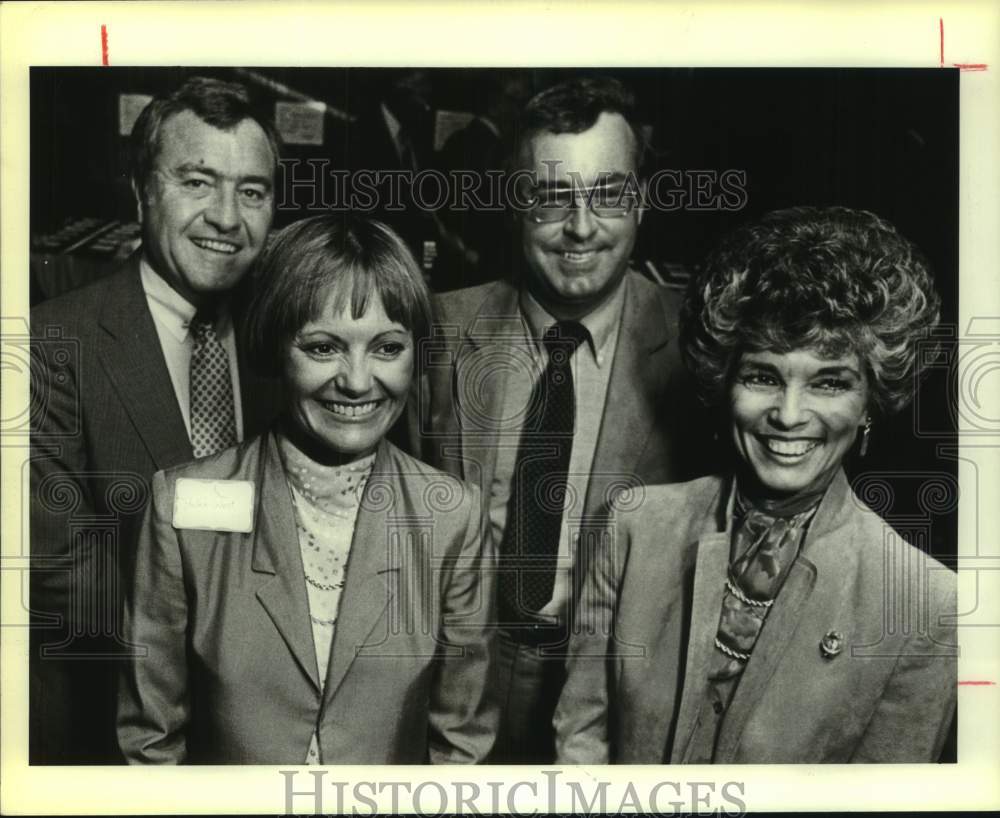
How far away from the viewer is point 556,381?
9.67 ft

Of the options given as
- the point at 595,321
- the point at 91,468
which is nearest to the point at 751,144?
the point at 595,321

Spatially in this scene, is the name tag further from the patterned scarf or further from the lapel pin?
the lapel pin

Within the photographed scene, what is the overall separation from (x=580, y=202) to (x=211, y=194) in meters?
0.90

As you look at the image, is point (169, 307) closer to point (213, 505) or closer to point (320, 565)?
point (213, 505)

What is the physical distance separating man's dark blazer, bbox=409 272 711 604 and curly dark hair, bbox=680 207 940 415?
0.07 metres

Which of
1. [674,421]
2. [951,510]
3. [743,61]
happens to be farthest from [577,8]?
[951,510]

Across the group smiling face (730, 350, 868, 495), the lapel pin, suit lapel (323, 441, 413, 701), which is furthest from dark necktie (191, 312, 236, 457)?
the lapel pin

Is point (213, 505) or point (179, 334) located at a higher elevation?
point (179, 334)

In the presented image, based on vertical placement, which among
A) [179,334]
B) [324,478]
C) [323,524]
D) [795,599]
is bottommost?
[795,599]

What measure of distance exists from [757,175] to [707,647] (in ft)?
3.85

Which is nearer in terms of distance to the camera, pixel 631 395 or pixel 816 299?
pixel 816 299

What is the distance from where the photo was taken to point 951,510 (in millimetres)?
3027

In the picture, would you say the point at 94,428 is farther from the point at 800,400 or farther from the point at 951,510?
the point at 951,510

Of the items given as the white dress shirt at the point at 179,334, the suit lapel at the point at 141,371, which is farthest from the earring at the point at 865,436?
the suit lapel at the point at 141,371
